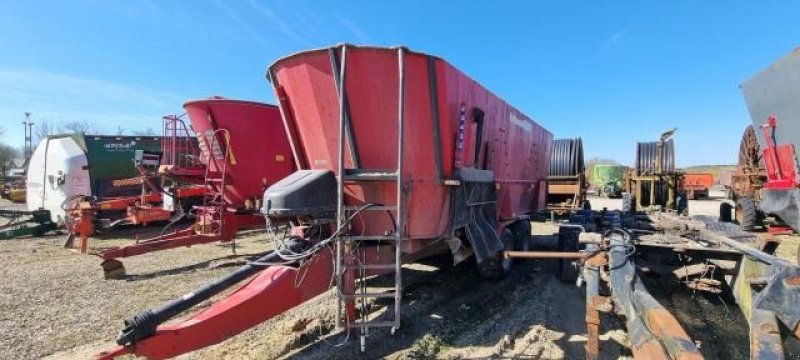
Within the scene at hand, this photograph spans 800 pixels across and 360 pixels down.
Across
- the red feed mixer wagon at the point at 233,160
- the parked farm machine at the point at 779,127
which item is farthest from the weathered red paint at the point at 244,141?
the parked farm machine at the point at 779,127

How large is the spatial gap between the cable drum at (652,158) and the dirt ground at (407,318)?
28.6 ft

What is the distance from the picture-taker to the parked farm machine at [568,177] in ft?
45.7

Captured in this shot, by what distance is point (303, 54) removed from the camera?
432cm

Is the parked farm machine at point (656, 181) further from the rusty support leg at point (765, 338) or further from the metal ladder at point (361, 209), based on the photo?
the metal ladder at point (361, 209)

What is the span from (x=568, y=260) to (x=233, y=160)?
20.8 ft

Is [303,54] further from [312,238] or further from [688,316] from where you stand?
[688,316]

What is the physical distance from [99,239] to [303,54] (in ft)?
37.2

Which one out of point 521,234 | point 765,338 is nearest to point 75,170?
point 521,234

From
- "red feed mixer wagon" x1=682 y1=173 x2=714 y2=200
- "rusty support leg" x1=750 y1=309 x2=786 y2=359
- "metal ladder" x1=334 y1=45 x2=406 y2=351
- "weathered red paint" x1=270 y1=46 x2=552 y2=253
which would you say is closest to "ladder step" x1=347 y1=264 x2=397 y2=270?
"metal ladder" x1=334 y1=45 x2=406 y2=351

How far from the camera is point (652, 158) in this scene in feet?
49.2

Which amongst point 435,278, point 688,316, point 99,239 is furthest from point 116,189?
point 688,316

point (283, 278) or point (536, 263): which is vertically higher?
point (283, 278)

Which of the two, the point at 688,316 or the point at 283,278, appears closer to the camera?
the point at 283,278

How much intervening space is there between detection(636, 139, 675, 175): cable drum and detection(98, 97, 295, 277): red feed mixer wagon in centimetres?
1224
